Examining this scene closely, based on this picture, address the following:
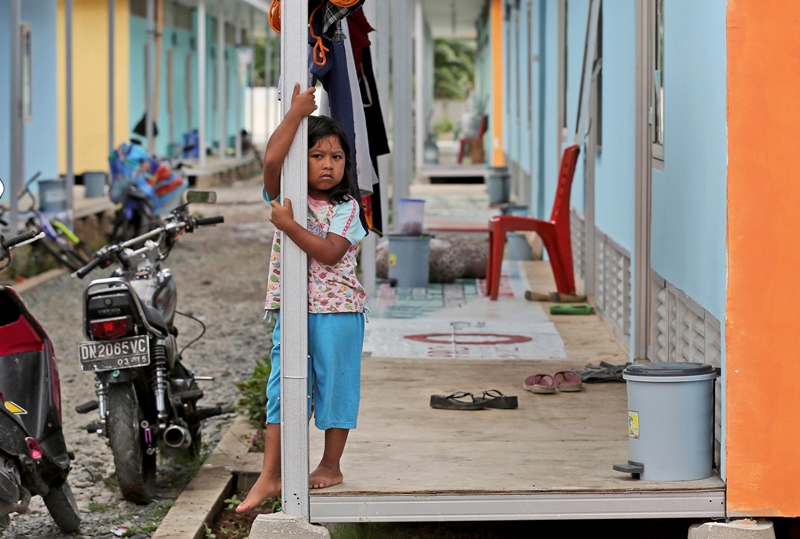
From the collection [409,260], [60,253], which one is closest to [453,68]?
[60,253]

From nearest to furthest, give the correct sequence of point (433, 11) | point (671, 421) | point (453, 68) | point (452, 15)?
1. point (671, 421)
2. point (433, 11)
3. point (452, 15)
4. point (453, 68)

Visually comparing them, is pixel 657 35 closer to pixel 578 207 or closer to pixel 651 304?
pixel 651 304

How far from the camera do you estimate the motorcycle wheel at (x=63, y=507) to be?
4.73 metres

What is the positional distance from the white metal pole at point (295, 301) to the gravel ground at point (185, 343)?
1.30m

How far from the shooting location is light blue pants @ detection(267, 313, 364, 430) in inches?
156

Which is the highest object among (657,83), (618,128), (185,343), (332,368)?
(657,83)

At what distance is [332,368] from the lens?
3.96 m

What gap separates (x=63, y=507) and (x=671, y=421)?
7.81ft

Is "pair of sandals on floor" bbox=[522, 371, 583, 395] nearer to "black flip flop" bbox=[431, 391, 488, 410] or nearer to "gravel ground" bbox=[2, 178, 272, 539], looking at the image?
"black flip flop" bbox=[431, 391, 488, 410]

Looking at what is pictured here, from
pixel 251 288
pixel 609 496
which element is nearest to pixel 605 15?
pixel 609 496

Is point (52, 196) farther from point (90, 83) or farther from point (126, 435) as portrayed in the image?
point (126, 435)

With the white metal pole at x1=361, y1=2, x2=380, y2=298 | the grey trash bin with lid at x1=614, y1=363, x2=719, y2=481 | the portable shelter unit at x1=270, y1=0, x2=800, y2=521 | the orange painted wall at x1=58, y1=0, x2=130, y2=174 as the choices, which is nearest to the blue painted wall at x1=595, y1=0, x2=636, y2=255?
the portable shelter unit at x1=270, y1=0, x2=800, y2=521

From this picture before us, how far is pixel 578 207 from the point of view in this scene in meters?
9.76

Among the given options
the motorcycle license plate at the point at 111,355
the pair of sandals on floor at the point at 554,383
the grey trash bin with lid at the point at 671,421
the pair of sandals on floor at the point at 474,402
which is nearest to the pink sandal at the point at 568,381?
the pair of sandals on floor at the point at 554,383
